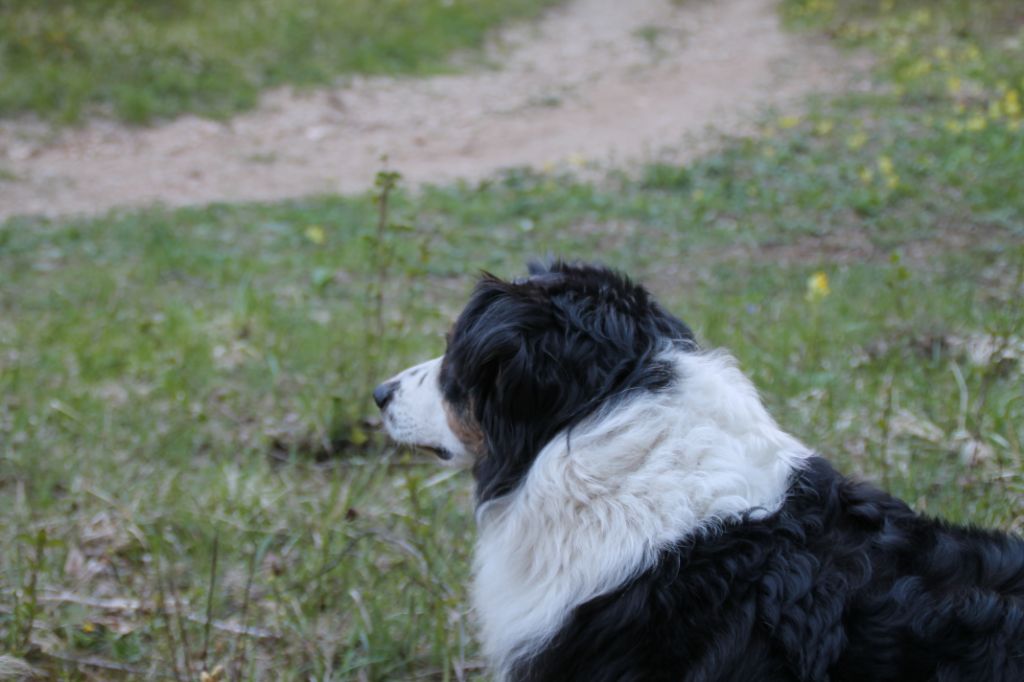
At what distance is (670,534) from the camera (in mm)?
2016

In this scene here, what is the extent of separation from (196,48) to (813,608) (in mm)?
12122

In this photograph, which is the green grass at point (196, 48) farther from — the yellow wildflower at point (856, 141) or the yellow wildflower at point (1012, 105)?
the yellow wildflower at point (1012, 105)

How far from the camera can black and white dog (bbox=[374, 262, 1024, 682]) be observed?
1.87 m

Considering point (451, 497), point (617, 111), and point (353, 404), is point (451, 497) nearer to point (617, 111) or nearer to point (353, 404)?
point (353, 404)

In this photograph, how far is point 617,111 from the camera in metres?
12.0

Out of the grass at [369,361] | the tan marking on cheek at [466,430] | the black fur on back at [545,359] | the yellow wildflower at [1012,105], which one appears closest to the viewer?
the black fur on back at [545,359]

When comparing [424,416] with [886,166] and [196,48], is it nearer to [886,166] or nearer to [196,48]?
[886,166]

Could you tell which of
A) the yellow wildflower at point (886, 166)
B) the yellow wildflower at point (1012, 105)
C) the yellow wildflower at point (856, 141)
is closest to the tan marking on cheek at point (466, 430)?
the yellow wildflower at point (886, 166)

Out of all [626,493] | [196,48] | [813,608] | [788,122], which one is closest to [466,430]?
[626,493]

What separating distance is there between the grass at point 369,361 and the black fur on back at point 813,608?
37.7 inches

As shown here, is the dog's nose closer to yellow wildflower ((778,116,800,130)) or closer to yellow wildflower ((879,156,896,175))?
yellow wildflower ((879,156,896,175))

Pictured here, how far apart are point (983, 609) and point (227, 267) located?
6.03 meters

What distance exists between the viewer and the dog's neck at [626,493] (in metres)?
2.04

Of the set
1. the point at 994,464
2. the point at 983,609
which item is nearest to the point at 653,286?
the point at 994,464
